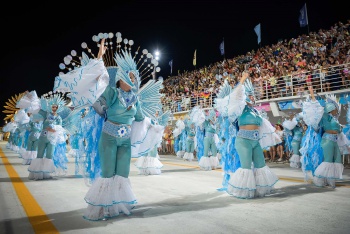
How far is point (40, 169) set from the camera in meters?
7.40

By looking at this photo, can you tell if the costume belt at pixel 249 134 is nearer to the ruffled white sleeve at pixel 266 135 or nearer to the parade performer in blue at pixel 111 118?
the ruffled white sleeve at pixel 266 135

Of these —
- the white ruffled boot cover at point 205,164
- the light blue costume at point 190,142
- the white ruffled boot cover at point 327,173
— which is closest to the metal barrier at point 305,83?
the light blue costume at point 190,142

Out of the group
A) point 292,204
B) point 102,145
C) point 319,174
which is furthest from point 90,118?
point 319,174

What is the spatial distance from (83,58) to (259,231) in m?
3.25

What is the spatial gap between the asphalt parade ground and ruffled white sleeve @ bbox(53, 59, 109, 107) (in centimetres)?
157

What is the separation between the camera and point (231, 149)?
5.77 m

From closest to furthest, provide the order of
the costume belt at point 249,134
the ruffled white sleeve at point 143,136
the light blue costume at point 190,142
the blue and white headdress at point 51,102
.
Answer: the ruffled white sleeve at point 143,136
the costume belt at point 249,134
the blue and white headdress at point 51,102
the light blue costume at point 190,142

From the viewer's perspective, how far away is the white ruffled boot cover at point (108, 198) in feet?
12.1

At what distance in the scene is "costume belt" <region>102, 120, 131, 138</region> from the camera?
398 centimetres

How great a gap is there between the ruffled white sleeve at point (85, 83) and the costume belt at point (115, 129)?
0.46 metres

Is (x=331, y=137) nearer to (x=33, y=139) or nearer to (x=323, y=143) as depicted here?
(x=323, y=143)

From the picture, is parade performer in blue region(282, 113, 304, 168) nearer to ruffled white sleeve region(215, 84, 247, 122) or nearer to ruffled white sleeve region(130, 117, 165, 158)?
ruffled white sleeve region(215, 84, 247, 122)

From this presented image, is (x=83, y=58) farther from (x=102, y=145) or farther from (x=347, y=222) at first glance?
(x=347, y=222)

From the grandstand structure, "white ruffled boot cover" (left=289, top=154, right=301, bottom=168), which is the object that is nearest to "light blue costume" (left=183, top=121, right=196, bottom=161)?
the grandstand structure
